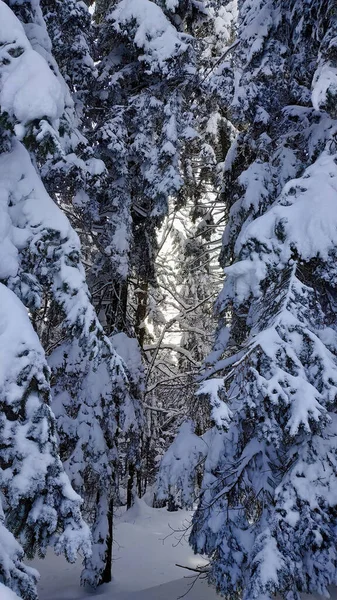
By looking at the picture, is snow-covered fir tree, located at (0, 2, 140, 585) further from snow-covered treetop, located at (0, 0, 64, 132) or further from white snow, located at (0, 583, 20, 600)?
white snow, located at (0, 583, 20, 600)

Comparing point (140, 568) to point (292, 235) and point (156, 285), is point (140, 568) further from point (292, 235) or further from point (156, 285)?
point (292, 235)

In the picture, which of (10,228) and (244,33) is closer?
(10,228)

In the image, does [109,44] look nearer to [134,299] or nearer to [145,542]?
[134,299]

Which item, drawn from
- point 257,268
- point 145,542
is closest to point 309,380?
point 257,268

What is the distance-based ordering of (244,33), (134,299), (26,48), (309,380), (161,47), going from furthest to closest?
(134,299)
(161,47)
(244,33)
(309,380)
(26,48)

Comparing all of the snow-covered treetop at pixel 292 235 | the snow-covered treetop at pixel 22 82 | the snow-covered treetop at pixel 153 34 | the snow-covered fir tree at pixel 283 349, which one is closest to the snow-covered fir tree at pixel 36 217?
the snow-covered treetop at pixel 22 82

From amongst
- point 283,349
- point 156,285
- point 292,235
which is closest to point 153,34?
point 156,285

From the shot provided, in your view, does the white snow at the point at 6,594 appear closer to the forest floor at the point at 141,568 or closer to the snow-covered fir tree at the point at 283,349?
the snow-covered fir tree at the point at 283,349
